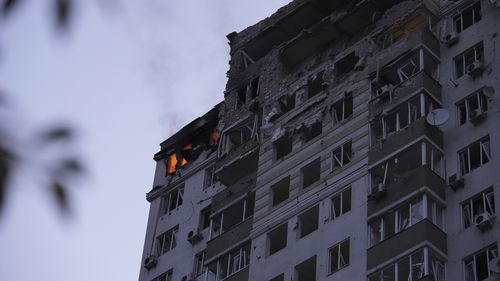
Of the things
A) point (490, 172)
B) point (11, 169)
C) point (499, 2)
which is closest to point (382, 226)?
point (490, 172)

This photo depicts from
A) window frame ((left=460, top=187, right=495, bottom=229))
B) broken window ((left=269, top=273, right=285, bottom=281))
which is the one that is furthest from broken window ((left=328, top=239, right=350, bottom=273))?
window frame ((left=460, top=187, right=495, bottom=229))

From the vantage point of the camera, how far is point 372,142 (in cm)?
4047

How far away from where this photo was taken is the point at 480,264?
33219 millimetres

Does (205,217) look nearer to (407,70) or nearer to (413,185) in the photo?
(407,70)

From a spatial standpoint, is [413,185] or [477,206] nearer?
[477,206]

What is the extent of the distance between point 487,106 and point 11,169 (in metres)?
35.6

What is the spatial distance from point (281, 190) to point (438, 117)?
365 inches

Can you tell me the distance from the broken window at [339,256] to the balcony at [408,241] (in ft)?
6.17

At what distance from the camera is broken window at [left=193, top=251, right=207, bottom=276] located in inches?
1847

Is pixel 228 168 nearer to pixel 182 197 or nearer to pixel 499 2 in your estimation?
pixel 182 197

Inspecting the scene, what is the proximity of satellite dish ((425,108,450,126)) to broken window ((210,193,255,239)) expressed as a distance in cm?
1075

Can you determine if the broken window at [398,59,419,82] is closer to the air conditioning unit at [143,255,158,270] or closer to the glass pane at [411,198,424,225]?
the glass pane at [411,198,424,225]

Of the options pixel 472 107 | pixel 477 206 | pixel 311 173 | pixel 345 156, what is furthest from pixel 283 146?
pixel 477 206

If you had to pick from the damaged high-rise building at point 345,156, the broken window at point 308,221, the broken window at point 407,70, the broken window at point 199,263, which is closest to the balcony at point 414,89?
the damaged high-rise building at point 345,156
